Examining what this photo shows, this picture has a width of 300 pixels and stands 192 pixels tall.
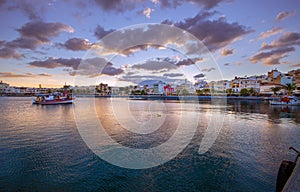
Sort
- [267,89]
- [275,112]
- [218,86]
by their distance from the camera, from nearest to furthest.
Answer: [275,112] < [267,89] < [218,86]

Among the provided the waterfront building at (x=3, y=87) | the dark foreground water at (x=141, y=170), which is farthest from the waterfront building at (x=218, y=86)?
the waterfront building at (x=3, y=87)

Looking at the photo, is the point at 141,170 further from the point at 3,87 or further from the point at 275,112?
the point at 3,87

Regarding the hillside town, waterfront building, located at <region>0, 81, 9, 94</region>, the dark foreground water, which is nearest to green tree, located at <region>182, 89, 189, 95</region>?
the hillside town

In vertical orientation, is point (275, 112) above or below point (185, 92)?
below

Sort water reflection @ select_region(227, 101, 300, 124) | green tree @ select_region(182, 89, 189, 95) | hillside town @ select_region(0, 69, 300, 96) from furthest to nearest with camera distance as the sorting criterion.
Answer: green tree @ select_region(182, 89, 189, 95), hillside town @ select_region(0, 69, 300, 96), water reflection @ select_region(227, 101, 300, 124)

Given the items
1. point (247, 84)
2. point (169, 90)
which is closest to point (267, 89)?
point (247, 84)

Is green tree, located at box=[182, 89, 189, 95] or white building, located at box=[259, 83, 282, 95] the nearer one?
white building, located at box=[259, 83, 282, 95]

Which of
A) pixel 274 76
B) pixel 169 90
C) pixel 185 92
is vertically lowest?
pixel 185 92

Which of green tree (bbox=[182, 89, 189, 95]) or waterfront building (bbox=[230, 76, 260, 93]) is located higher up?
waterfront building (bbox=[230, 76, 260, 93])

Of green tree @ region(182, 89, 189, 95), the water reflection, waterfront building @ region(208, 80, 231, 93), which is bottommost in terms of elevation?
the water reflection

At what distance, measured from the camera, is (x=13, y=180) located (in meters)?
5.28

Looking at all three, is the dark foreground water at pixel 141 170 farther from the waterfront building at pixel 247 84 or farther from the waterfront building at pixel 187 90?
the waterfront building at pixel 187 90

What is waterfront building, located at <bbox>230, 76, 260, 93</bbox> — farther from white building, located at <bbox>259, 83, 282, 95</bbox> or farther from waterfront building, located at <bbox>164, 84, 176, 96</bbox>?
waterfront building, located at <bbox>164, 84, 176, 96</bbox>

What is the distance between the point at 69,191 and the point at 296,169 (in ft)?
17.5
